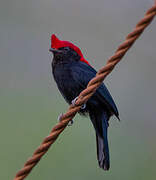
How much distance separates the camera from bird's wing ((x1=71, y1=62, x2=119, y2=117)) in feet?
11.9

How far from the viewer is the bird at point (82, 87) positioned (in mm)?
3664

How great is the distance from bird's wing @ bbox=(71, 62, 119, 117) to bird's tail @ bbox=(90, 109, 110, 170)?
0.20 m

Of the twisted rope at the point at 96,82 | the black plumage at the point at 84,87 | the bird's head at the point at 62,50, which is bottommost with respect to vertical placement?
the twisted rope at the point at 96,82

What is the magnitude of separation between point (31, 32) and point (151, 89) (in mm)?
2457

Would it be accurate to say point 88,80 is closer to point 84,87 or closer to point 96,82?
point 84,87

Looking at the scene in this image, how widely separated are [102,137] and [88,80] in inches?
21.0

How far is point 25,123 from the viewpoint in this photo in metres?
6.02

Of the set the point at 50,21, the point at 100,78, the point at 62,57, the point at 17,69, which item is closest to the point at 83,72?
the point at 62,57

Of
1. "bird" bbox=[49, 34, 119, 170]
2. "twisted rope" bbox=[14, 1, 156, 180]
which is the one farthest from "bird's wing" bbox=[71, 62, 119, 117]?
"twisted rope" bbox=[14, 1, 156, 180]

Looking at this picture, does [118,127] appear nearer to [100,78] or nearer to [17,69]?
[17,69]

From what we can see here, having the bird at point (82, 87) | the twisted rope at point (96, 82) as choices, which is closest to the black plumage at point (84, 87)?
the bird at point (82, 87)

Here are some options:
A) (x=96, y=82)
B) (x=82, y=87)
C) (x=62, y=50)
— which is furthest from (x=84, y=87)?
(x=96, y=82)

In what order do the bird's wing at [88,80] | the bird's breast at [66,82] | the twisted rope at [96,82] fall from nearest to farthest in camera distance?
the twisted rope at [96,82], the bird's wing at [88,80], the bird's breast at [66,82]

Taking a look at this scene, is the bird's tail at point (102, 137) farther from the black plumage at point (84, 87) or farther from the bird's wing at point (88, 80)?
the bird's wing at point (88, 80)
